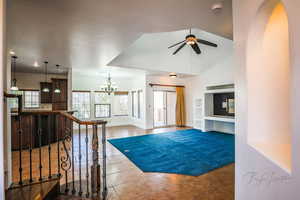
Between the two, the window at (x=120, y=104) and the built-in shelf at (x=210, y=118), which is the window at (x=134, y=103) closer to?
the window at (x=120, y=104)

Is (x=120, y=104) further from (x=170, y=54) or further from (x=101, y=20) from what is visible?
(x=101, y=20)

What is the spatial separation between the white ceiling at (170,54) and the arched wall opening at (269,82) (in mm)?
3644

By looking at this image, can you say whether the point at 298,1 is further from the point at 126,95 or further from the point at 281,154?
the point at 126,95

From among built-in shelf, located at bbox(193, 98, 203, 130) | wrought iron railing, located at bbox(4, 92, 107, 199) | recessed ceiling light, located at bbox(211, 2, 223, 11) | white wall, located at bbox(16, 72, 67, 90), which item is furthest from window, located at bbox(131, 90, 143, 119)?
recessed ceiling light, located at bbox(211, 2, 223, 11)

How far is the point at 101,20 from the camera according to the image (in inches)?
94.0

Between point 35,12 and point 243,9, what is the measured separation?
272cm

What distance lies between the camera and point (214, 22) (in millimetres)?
2438

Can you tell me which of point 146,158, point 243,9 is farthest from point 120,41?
point 146,158

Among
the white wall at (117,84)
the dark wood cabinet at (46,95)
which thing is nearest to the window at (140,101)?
the white wall at (117,84)

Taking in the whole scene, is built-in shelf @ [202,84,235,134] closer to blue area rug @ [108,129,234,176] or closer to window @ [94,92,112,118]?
blue area rug @ [108,129,234,176]

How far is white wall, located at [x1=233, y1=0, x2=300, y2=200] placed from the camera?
82cm

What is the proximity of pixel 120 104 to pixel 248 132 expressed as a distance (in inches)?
325

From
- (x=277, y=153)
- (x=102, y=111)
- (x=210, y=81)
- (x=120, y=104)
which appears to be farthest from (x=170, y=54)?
(x=277, y=153)

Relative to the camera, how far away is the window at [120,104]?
8972 mm
